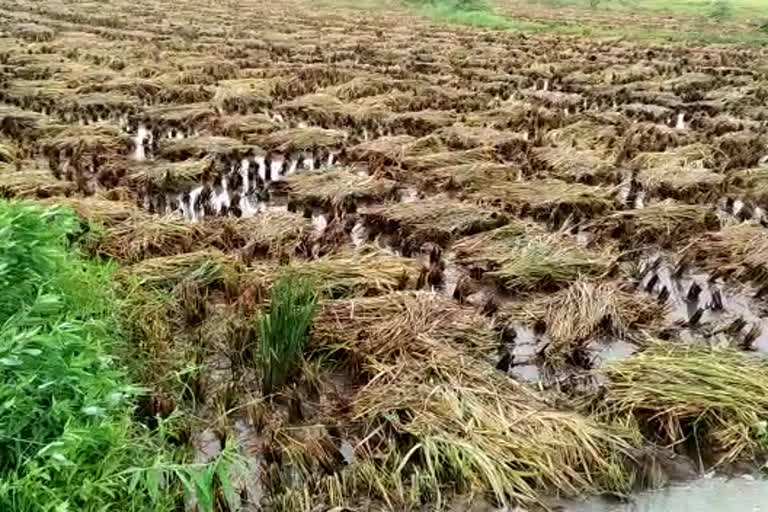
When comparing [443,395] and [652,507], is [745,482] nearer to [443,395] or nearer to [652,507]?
[652,507]

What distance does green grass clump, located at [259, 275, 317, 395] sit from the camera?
3938 mm

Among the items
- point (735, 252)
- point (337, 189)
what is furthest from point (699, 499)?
point (337, 189)

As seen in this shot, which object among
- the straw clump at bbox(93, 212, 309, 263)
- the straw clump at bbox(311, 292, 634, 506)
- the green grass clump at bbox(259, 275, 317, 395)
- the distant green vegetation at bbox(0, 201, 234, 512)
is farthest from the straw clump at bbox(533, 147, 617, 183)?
the distant green vegetation at bbox(0, 201, 234, 512)

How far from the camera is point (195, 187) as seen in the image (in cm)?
721

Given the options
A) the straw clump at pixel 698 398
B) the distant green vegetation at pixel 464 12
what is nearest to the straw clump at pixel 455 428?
the straw clump at pixel 698 398

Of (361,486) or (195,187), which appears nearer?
(361,486)

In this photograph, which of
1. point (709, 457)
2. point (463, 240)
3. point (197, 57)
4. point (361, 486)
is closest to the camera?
point (361, 486)

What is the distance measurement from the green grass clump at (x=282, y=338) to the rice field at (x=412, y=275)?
1 centimetres

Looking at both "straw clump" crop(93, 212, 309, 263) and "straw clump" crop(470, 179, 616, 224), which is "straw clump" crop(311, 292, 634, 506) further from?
"straw clump" crop(470, 179, 616, 224)

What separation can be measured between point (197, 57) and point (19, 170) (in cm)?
755

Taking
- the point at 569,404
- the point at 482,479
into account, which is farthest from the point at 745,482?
the point at 482,479

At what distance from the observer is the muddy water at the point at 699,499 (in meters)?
3.32

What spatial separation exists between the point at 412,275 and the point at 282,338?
1.49m

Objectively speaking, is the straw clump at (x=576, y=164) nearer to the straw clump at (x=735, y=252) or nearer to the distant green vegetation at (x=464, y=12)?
the straw clump at (x=735, y=252)
